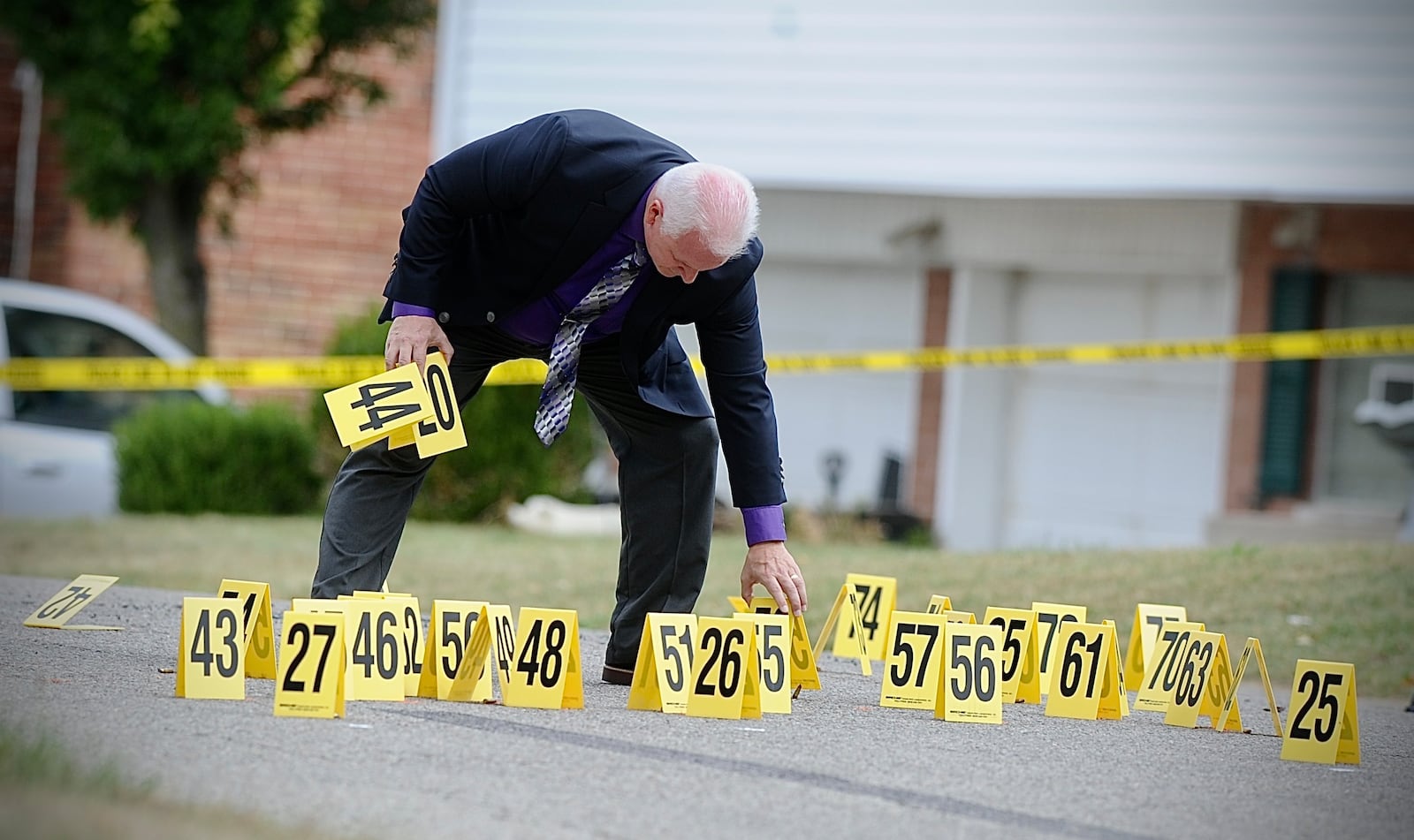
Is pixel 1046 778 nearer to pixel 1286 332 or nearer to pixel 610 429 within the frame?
pixel 610 429

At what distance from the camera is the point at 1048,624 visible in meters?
5.95

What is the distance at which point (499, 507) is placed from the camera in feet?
42.4

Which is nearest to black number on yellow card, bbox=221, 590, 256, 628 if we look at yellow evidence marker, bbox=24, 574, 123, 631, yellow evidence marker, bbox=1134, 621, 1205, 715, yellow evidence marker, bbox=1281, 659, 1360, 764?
yellow evidence marker, bbox=24, 574, 123, 631

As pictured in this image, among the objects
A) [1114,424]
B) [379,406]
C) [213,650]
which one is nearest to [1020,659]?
[379,406]

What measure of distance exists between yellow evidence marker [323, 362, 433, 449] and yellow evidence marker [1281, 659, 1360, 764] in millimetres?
2540

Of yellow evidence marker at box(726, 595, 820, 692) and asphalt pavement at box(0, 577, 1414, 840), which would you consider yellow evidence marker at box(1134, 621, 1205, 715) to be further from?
yellow evidence marker at box(726, 595, 820, 692)

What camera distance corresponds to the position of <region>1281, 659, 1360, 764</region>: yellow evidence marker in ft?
16.2

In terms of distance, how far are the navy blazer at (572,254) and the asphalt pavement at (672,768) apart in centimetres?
94

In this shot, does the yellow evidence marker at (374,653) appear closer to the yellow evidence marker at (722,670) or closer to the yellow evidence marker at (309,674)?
the yellow evidence marker at (309,674)

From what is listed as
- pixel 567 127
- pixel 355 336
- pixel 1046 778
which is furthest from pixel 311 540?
pixel 1046 778

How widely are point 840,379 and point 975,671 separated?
10383 mm

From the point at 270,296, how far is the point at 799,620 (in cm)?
1344

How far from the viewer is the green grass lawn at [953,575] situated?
8.40 metres

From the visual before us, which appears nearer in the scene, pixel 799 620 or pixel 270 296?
pixel 799 620
